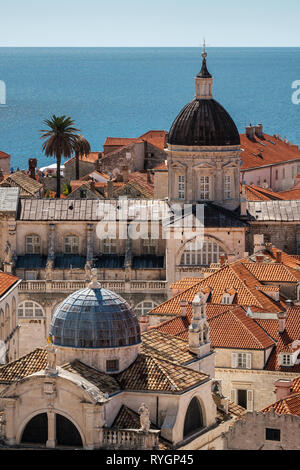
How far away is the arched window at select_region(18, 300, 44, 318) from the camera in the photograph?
104125 millimetres

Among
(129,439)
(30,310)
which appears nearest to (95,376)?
(129,439)

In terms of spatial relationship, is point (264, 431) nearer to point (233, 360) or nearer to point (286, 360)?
point (286, 360)

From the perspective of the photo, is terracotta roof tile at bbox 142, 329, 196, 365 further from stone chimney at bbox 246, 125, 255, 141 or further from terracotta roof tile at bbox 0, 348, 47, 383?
stone chimney at bbox 246, 125, 255, 141

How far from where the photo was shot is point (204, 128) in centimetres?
10781

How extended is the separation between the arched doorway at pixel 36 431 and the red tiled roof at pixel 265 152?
9684cm

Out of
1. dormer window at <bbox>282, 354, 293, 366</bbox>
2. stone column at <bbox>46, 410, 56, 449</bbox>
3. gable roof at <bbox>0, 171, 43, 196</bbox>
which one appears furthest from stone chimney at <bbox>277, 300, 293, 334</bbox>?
gable roof at <bbox>0, 171, 43, 196</bbox>

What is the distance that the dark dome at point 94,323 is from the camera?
62781 millimetres

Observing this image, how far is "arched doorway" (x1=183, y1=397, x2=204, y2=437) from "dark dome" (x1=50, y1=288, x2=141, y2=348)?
10.1ft

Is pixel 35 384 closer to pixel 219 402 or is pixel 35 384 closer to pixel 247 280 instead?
pixel 219 402

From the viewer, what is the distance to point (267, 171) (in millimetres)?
163875

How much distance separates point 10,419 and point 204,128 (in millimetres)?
48961

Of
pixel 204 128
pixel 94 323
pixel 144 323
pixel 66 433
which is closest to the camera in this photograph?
pixel 66 433

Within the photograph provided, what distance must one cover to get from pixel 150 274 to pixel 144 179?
133ft
